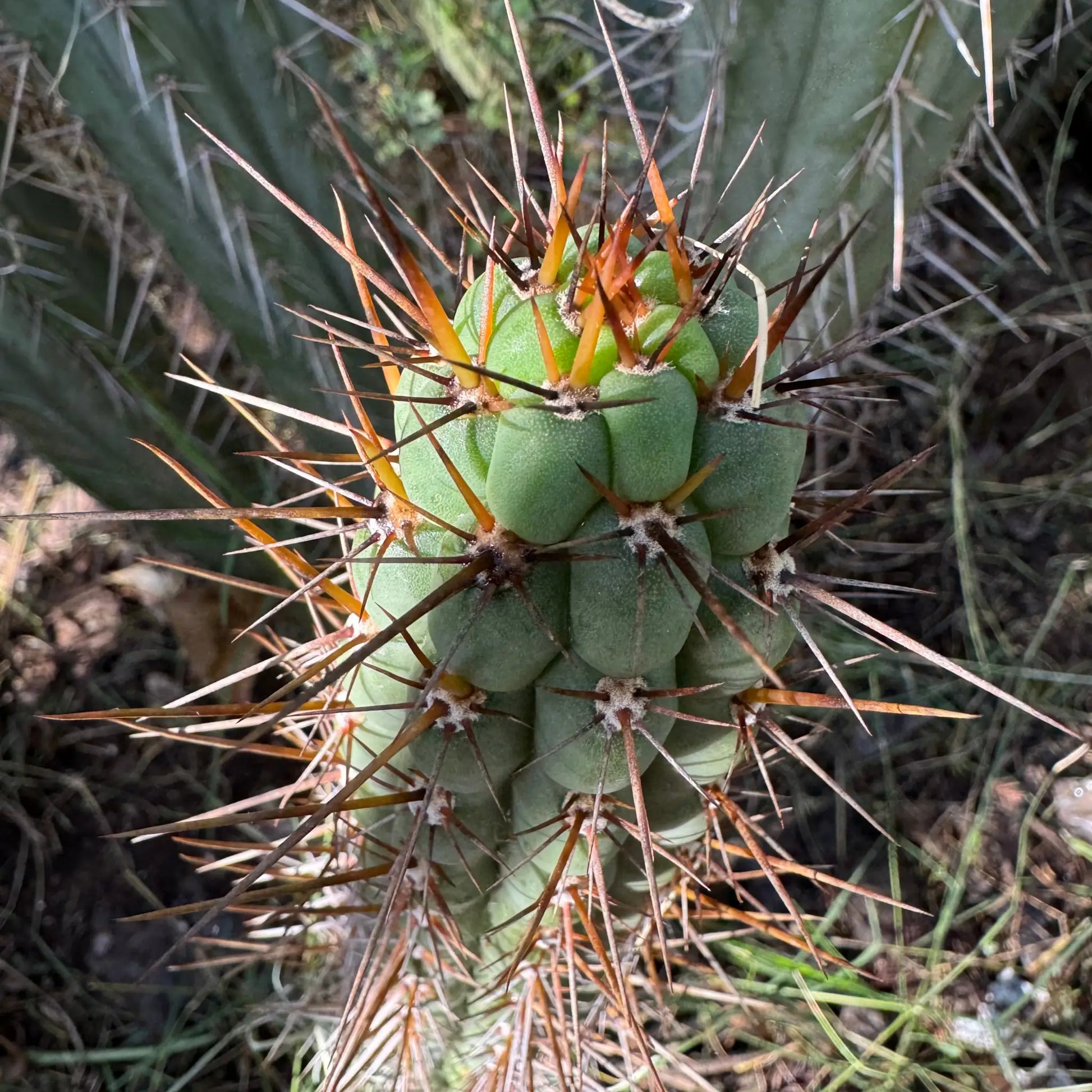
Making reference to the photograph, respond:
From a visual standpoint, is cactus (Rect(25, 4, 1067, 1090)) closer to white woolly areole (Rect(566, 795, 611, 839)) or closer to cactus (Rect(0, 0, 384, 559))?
white woolly areole (Rect(566, 795, 611, 839))

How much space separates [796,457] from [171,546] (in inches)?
40.4

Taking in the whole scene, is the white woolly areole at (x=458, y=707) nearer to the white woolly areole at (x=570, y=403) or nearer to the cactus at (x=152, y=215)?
the white woolly areole at (x=570, y=403)

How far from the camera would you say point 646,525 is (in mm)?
510

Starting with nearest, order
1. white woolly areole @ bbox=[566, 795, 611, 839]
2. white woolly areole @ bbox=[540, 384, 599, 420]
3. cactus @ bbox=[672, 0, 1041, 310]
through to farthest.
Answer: white woolly areole @ bbox=[540, 384, 599, 420] → white woolly areole @ bbox=[566, 795, 611, 839] → cactus @ bbox=[672, 0, 1041, 310]

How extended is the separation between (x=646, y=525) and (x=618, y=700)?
12 cm

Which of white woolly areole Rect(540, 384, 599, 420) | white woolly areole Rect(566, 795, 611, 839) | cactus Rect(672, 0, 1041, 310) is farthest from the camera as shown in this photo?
cactus Rect(672, 0, 1041, 310)

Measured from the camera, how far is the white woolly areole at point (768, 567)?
583 millimetres

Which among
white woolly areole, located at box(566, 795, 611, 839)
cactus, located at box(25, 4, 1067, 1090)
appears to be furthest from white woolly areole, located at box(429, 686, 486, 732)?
white woolly areole, located at box(566, 795, 611, 839)

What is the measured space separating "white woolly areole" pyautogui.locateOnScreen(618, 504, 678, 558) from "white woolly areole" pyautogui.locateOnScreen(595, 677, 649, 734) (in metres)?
0.10

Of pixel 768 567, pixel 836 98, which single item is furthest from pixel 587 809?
pixel 836 98

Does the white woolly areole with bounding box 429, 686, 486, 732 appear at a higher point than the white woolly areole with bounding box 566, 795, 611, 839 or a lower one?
higher

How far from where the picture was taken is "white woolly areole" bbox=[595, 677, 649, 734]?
0.57m

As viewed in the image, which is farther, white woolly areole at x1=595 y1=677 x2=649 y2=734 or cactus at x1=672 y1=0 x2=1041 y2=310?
cactus at x1=672 y1=0 x2=1041 y2=310

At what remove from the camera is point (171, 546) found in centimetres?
132
